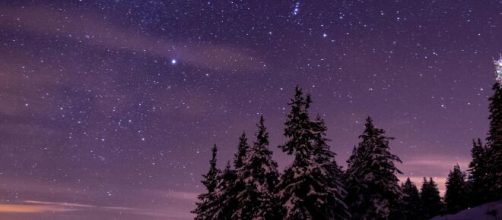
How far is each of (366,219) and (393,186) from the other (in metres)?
3.32

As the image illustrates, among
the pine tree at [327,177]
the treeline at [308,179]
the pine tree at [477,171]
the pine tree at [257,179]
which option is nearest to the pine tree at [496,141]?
the treeline at [308,179]

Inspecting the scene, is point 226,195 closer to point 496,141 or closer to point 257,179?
point 257,179

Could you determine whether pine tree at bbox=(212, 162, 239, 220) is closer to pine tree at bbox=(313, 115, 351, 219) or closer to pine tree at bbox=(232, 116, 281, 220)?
pine tree at bbox=(232, 116, 281, 220)

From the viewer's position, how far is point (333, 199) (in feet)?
84.9

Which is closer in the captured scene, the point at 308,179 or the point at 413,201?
the point at 308,179

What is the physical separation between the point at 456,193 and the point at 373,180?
39.1 meters

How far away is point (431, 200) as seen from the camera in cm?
6988

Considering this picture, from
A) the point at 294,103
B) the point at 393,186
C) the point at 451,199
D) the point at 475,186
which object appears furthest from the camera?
the point at 451,199

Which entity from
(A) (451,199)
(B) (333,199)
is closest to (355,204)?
(B) (333,199)

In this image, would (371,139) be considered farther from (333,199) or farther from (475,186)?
(475,186)

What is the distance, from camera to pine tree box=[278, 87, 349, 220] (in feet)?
80.2

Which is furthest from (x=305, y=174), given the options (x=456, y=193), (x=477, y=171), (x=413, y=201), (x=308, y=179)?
(x=413, y=201)

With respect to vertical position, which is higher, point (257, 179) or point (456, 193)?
point (456, 193)

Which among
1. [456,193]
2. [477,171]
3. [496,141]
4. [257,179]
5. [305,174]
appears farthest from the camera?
[456,193]
